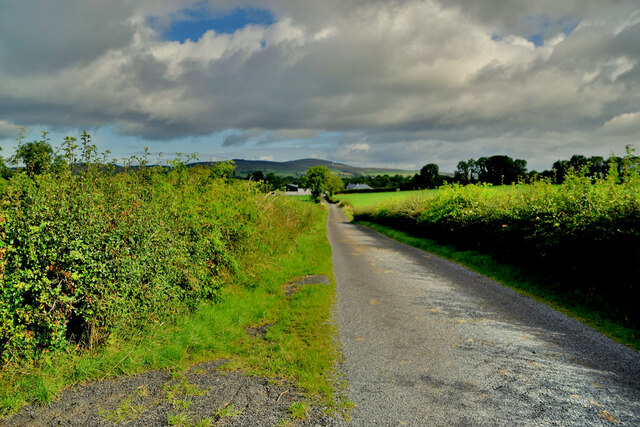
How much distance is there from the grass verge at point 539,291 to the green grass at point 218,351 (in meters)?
5.54

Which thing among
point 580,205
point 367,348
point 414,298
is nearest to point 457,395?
point 367,348

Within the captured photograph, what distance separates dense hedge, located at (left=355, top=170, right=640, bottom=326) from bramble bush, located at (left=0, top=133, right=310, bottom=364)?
30.5ft

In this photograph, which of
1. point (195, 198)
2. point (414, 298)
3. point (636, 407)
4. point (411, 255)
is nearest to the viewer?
point (636, 407)

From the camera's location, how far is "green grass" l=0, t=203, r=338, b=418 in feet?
14.9

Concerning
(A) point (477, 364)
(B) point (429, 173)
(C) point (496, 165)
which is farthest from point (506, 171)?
(A) point (477, 364)

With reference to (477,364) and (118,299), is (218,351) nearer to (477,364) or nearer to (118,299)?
(118,299)

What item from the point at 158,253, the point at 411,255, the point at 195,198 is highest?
the point at 195,198

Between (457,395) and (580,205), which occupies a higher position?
(580,205)

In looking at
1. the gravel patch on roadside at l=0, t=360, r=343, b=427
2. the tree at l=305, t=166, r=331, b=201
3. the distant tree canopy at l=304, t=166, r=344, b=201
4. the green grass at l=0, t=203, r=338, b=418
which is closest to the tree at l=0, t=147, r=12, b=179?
the green grass at l=0, t=203, r=338, b=418

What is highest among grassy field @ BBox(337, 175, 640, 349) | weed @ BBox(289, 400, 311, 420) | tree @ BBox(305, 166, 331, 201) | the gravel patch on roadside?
tree @ BBox(305, 166, 331, 201)

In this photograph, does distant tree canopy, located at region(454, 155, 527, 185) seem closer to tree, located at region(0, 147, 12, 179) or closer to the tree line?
the tree line

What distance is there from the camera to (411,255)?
17.5 m

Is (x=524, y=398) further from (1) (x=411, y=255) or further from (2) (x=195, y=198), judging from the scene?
(1) (x=411, y=255)

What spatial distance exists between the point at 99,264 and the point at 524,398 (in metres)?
6.00
